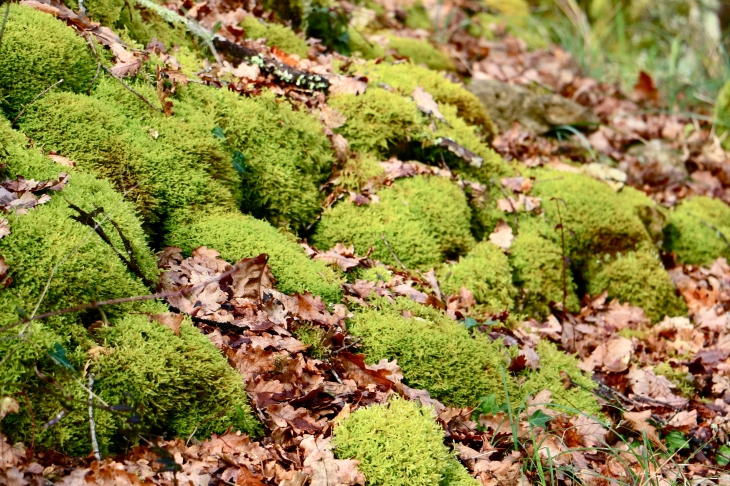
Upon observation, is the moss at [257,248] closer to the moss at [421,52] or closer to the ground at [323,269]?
the ground at [323,269]

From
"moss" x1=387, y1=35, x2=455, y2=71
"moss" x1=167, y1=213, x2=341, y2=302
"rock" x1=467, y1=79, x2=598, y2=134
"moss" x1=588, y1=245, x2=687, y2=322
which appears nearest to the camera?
"moss" x1=167, y1=213, x2=341, y2=302

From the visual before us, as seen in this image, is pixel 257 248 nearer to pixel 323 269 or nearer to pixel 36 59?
pixel 323 269

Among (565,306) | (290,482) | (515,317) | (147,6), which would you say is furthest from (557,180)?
(290,482)

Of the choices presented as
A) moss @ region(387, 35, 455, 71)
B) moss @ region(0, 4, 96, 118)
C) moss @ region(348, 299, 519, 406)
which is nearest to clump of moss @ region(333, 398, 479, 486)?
moss @ region(348, 299, 519, 406)

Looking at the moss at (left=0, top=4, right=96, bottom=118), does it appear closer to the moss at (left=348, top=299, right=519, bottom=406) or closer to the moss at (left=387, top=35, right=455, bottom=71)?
the moss at (left=348, top=299, right=519, bottom=406)

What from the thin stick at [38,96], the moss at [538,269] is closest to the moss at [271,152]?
the thin stick at [38,96]

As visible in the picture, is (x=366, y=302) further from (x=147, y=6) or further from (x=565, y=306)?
(x=147, y=6)

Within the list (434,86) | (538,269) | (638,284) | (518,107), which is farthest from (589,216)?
(434,86)
